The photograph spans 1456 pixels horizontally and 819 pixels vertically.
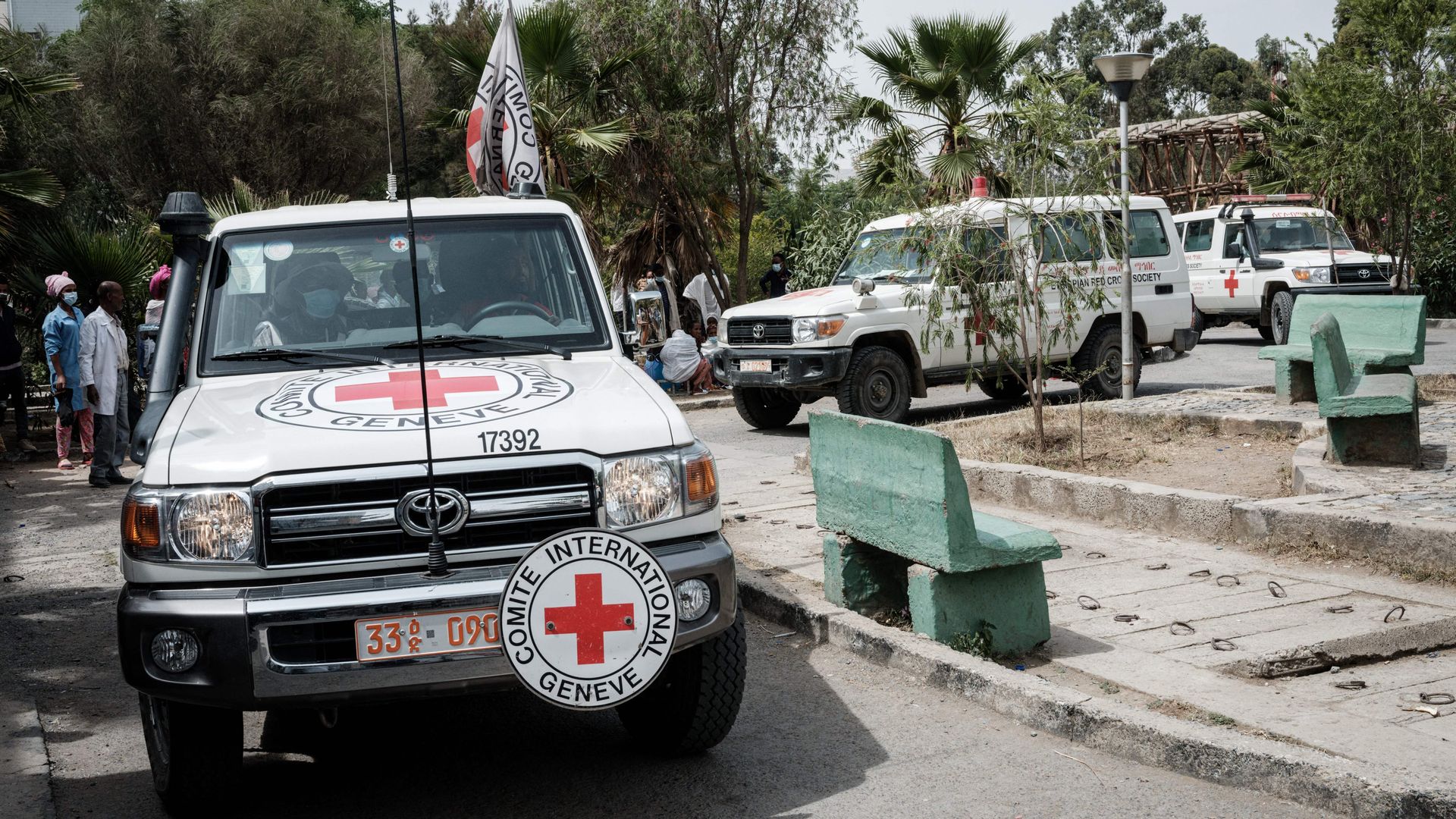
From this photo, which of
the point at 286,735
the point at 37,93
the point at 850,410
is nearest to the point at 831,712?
the point at 286,735

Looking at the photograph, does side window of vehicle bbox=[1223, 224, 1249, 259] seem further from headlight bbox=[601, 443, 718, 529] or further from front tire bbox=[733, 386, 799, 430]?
headlight bbox=[601, 443, 718, 529]

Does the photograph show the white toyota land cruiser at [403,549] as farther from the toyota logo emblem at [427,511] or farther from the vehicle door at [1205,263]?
the vehicle door at [1205,263]

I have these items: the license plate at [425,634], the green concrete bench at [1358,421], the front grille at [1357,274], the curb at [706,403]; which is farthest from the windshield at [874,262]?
the front grille at [1357,274]

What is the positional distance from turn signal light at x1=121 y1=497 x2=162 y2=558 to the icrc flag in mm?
7358

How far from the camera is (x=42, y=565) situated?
27.0 ft

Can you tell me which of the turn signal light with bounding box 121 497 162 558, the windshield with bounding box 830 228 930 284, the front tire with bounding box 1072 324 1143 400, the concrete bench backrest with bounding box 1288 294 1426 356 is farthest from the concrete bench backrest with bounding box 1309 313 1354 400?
the turn signal light with bounding box 121 497 162 558

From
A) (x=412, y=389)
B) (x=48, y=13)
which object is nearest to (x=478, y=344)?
(x=412, y=389)

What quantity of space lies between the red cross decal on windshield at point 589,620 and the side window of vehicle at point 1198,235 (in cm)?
1963

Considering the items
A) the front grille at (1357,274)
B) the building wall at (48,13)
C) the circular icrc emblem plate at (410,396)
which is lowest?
the circular icrc emblem plate at (410,396)

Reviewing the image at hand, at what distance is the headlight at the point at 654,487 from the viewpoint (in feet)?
12.4

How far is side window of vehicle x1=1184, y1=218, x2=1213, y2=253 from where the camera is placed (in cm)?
2145

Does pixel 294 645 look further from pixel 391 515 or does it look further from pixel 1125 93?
pixel 1125 93

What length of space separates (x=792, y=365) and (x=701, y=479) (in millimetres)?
8553

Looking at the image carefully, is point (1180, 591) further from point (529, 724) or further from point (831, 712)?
point (529, 724)
